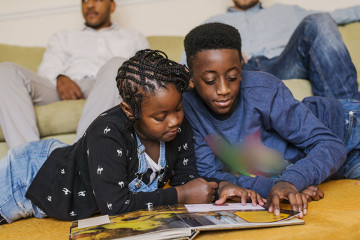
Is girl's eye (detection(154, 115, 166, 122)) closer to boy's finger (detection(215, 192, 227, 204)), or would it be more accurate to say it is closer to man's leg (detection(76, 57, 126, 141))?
boy's finger (detection(215, 192, 227, 204))

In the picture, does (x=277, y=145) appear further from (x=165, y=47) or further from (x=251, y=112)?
(x=165, y=47)

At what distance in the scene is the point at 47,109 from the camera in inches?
72.5

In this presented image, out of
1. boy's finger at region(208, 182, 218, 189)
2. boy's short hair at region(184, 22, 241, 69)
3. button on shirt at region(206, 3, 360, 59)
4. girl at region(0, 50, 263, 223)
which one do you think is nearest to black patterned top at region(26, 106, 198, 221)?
girl at region(0, 50, 263, 223)

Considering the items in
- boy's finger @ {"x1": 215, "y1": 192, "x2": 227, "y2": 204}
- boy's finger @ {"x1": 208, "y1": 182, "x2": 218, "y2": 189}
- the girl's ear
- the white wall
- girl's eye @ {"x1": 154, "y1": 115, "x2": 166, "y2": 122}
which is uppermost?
the white wall

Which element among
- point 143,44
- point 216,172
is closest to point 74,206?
point 216,172

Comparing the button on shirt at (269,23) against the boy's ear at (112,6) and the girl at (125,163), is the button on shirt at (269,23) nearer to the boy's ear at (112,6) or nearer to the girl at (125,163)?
the boy's ear at (112,6)

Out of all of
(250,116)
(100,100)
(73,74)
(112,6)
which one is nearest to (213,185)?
(250,116)

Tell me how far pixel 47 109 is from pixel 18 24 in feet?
4.65

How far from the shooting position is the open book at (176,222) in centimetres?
80

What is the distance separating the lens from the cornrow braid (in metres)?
1.02

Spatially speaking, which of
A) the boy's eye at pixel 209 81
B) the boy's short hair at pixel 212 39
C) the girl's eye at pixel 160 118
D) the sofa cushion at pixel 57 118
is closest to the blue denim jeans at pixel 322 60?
the boy's short hair at pixel 212 39

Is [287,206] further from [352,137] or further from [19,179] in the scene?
[19,179]

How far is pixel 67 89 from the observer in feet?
6.69

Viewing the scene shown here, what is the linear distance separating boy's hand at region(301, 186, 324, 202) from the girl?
0.50 feet
